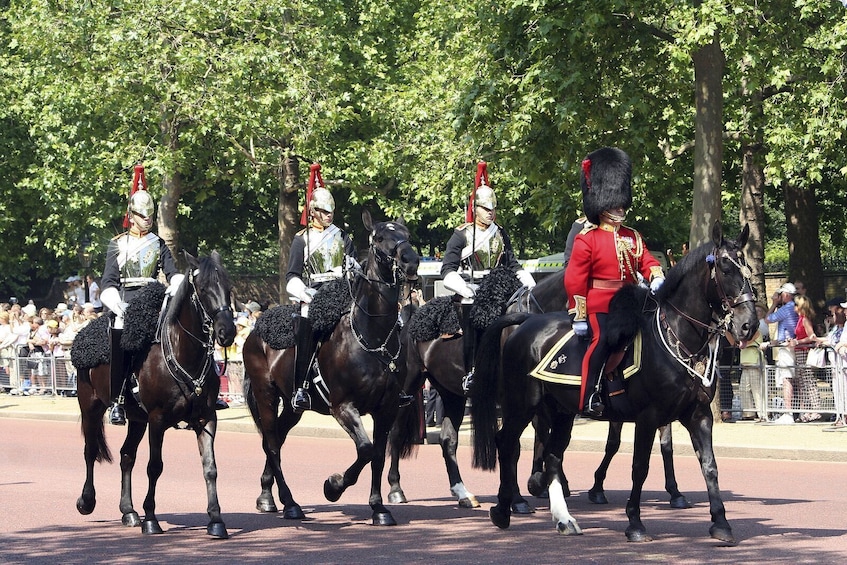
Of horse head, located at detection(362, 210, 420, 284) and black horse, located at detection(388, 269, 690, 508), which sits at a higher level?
horse head, located at detection(362, 210, 420, 284)

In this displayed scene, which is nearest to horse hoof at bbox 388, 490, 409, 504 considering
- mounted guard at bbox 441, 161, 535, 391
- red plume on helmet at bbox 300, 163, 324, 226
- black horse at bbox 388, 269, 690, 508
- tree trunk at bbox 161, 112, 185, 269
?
black horse at bbox 388, 269, 690, 508

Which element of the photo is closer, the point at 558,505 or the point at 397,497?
the point at 558,505

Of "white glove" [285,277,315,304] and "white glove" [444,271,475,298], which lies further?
"white glove" [444,271,475,298]

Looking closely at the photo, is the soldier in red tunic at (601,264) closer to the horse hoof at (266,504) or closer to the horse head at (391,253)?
the horse head at (391,253)

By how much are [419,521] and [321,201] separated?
2865mm

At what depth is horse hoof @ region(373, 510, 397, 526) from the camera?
11.1 meters

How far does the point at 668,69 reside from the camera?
21938 millimetres

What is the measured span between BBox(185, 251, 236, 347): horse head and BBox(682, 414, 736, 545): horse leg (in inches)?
131

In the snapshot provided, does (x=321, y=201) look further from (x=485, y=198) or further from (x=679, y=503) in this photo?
(x=679, y=503)

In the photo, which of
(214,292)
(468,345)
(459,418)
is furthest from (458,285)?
(214,292)

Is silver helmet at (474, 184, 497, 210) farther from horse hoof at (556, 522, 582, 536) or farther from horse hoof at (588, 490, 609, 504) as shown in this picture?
horse hoof at (556, 522, 582, 536)

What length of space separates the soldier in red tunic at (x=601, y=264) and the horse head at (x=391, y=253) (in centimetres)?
126

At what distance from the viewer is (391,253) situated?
437 inches

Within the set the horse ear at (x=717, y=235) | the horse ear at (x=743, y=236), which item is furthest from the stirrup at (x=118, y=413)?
the horse ear at (x=743, y=236)
